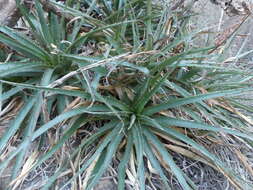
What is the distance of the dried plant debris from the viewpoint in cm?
222

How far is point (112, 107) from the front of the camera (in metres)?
1.37

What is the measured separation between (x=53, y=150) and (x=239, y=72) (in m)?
0.78

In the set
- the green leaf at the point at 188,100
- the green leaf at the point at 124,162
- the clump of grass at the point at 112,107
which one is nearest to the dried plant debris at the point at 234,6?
the clump of grass at the point at 112,107

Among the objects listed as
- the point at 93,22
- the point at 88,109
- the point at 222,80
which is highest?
the point at 93,22

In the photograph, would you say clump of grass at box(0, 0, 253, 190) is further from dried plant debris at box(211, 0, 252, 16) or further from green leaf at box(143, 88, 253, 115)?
dried plant debris at box(211, 0, 252, 16)

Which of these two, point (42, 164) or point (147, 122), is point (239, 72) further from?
point (42, 164)

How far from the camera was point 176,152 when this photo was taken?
1.47m

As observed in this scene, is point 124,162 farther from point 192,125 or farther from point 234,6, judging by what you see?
point 234,6

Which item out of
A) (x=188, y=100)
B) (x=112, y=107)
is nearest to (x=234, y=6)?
(x=188, y=100)

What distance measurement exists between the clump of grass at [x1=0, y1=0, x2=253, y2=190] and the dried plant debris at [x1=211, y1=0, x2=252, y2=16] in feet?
2.48

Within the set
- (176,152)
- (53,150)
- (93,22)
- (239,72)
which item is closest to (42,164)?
(53,150)

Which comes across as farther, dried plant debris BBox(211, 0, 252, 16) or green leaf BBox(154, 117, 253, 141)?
dried plant debris BBox(211, 0, 252, 16)

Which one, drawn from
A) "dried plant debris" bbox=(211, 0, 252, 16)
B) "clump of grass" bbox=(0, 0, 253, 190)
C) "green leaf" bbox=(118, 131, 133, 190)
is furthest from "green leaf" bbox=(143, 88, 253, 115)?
"dried plant debris" bbox=(211, 0, 252, 16)

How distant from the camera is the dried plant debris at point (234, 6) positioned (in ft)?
7.28
